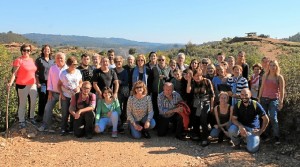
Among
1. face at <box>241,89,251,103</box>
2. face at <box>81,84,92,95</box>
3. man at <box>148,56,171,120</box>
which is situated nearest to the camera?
face at <box>241,89,251,103</box>

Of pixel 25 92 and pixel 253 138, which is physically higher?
pixel 25 92

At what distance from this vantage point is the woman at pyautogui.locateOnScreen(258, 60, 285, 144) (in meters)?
7.15

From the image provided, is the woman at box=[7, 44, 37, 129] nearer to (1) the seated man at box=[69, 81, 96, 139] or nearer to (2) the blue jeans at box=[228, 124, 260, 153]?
(1) the seated man at box=[69, 81, 96, 139]

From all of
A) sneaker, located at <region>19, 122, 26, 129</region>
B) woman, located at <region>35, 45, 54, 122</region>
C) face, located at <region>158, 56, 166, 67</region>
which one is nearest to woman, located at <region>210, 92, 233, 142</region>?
face, located at <region>158, 56, 166, 67</region>

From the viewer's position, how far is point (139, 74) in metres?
7.93

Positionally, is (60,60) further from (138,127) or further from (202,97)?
(202,97)

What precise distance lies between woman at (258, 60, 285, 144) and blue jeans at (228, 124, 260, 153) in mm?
589

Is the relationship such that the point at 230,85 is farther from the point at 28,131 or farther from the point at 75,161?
the point at 28,131

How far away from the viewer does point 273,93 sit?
7223mm

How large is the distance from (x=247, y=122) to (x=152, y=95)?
90.2 inches

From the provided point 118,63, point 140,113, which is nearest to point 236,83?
point 140,113

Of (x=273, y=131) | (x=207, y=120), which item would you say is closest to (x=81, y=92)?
(x=207, y=120)

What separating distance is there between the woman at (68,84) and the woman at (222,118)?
3059mm

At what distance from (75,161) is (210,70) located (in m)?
3.48
